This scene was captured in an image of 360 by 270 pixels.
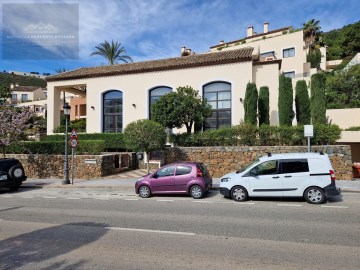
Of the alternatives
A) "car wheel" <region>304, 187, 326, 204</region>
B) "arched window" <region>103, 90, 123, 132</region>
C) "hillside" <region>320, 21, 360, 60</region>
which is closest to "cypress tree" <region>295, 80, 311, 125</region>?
"car wheel" <region>304, 187, 326, 204</region>

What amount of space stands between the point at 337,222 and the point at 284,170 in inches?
121

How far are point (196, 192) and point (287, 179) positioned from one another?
3530 mm

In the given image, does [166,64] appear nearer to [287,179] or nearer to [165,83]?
[165,83]

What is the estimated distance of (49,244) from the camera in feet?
18.8

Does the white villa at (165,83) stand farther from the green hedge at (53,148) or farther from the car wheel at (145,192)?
the car wheel at (145,192)

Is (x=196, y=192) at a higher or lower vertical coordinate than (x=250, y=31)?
lower

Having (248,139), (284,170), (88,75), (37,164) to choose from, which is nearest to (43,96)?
(88,75)

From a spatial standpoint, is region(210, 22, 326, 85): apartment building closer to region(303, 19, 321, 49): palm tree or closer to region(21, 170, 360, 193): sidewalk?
region(303, 19, 321, 49): palm tree

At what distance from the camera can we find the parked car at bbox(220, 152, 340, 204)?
9.52 m

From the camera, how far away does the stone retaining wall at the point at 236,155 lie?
1427 cm

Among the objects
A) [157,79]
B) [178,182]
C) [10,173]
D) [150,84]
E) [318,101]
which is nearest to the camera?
[178,182]

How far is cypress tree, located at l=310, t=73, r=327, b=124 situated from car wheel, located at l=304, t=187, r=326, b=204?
9.07 m

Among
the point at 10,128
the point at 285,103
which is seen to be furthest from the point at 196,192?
the point at 10,128

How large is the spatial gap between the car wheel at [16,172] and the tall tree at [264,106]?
15.5 metres
